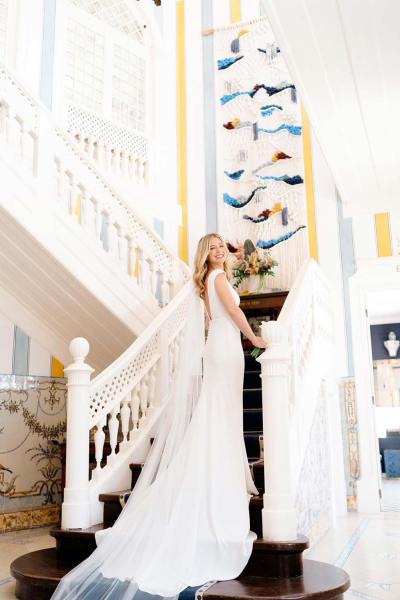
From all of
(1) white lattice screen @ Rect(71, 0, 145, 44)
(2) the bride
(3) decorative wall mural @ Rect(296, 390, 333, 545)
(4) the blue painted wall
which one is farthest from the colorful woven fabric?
(4) the blue painted wall

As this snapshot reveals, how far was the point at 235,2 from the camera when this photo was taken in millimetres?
9328

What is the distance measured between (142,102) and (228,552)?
6.82 m

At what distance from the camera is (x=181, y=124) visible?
925 centimetres

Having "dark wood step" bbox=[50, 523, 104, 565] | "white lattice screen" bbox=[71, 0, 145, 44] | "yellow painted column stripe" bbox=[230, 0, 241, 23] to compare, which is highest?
"yellow painted column stripe" bbox=[230, 0, 241, 23]

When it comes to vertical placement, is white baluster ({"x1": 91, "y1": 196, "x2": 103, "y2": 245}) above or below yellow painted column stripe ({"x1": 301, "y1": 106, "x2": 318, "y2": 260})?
below

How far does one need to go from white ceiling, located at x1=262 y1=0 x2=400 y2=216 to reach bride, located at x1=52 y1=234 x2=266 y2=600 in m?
1.70

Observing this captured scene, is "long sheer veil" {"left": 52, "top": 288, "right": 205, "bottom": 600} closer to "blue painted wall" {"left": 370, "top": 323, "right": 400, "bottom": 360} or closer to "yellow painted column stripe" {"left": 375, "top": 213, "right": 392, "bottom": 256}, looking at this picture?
"yellow painted column stripe" {"left": 375, "top": 213, "right": 392, "bottom": 256}

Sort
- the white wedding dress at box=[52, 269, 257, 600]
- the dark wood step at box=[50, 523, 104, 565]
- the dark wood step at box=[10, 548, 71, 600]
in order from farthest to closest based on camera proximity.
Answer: the dark wood step at box=[50, 523, 104, 565] → the dark wood step at box=[10, 548, 71, 600] → the white wedding dress at box=[52, 269, 257, 600]

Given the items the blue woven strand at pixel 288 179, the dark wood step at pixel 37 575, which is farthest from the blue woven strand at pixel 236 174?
the dark wood step at pixel 37 575

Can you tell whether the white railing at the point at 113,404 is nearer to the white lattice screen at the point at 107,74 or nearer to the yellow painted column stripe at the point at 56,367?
the yellow painted column stripe at the point at 56,367

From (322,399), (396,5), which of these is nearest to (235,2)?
(396,5)

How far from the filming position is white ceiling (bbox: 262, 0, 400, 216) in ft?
13.9

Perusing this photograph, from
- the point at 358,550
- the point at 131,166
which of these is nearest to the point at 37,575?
the point at 358,550

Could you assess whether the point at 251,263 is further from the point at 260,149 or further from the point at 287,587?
the point at 287,587
